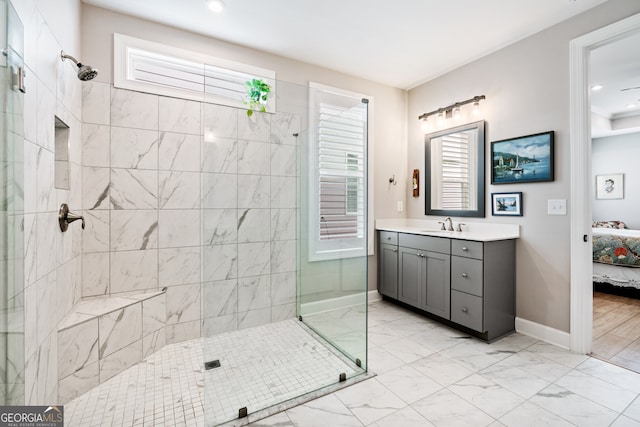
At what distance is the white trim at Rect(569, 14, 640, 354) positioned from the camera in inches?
85.0

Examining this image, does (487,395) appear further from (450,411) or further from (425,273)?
(425,273)

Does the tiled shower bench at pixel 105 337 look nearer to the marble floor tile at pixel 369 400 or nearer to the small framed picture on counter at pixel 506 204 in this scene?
the marble floor tile at pixel 369 400

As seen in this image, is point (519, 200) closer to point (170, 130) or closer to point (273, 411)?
point (273, 411)

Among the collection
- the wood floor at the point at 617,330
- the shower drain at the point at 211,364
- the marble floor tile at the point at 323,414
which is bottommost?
the marble floor tile at the point at 323,414

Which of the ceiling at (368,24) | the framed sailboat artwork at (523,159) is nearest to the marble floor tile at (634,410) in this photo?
the framed sailboat artwork at (523,159)

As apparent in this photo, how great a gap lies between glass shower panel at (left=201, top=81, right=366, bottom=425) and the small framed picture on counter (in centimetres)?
186

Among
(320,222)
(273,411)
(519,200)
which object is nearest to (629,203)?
(519,200)

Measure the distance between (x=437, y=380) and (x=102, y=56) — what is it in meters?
3.31

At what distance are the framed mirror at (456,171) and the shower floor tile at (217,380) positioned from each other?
200 centimetres

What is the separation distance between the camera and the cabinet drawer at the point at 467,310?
92.8 inches

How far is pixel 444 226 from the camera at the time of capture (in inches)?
124

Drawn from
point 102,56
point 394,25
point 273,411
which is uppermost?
point 394,25

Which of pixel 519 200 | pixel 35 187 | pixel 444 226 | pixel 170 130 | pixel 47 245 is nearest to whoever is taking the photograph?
pixel 35 187

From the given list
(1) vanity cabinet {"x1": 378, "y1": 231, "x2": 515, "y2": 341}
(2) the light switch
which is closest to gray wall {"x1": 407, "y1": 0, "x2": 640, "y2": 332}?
(2) the light switch
